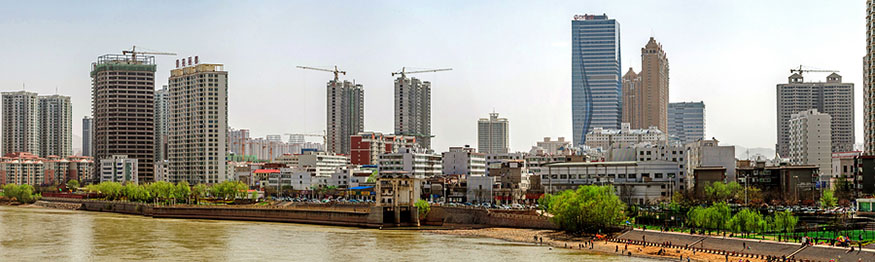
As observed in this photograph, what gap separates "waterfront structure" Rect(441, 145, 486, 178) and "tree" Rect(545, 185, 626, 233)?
82195 mm

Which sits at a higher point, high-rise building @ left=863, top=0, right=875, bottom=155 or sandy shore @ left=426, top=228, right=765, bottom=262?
high-rise building @ left=863, top=0, right=875, bottom=155

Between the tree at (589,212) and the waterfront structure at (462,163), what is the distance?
82195 mm

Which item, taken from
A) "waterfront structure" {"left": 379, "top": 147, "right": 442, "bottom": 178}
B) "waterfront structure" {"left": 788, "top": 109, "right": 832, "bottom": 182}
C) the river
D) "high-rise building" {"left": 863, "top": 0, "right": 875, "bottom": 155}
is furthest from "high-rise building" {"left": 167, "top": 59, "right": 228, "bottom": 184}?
"high-rise building" {"left": 863, "top": 0, "right": 875, "bottom": 155}

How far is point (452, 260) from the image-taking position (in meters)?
67.1

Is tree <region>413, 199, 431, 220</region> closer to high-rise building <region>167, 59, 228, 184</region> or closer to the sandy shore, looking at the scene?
the sandy shore

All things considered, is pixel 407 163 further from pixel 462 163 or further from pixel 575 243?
pixel 575 243

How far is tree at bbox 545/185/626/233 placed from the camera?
269 ft

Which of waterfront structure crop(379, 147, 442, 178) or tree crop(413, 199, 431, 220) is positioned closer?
tree crop(413, 199, 431, 220)

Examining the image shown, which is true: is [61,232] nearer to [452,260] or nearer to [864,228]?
[452,260]

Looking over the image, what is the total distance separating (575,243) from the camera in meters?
77.3

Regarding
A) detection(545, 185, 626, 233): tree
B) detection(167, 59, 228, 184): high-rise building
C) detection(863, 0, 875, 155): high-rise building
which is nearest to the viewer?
detection(545, 185, 626, 233): tree

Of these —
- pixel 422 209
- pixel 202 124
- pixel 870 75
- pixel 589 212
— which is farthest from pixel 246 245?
pixel 202 124

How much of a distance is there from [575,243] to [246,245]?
2896cm

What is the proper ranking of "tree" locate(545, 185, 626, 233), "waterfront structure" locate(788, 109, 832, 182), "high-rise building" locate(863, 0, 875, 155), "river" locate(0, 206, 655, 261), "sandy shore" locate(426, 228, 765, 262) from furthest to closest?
"waterfront structure" locate(788, 109, 832, 182) → "high-rise building" locate(863, 0, 875, 155) → "tree" locate(545, 185, 626, 233) → "river" locate(0, 206, 655, 261) → "sandy shore" locate(426, 228, 765, 262)
